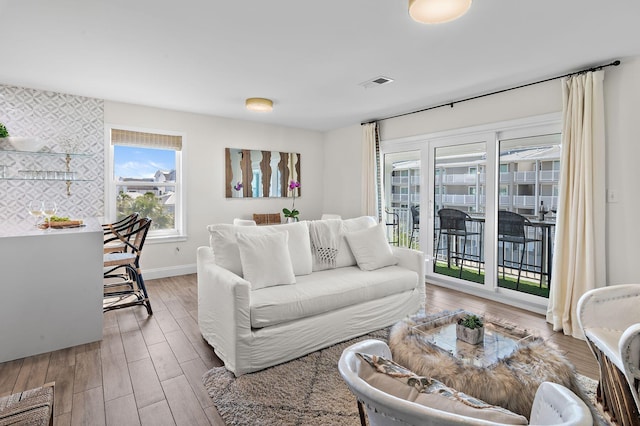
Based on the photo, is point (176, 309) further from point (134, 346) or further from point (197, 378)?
point (197, 378)

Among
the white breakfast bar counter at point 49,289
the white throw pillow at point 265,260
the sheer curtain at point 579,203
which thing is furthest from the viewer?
the sheer curtain at point 579,203

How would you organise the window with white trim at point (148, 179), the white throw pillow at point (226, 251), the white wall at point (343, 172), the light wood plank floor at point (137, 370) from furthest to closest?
the white wall at point (343, 172), the window with white trim at point (148, 179), the white throw pillow at point (226, 251), the light wood plank floor at point (137, 370)

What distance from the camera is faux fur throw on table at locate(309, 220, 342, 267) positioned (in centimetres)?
323

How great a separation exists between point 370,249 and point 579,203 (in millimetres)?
1930

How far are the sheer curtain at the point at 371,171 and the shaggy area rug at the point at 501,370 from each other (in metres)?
3.53

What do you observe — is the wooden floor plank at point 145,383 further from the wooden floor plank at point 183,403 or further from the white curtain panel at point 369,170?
the white curtain panel at point 369,170

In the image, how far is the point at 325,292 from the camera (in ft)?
8.40

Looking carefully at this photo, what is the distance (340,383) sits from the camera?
2.12 metres

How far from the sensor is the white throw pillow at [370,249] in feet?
10.6

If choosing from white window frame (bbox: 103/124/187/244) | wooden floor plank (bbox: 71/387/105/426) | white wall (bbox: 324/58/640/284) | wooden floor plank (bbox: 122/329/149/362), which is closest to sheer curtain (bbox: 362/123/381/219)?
white wall (bbox: 324/58/640/284)

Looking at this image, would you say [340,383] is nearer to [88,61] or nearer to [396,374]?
[396,374]

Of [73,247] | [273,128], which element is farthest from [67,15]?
[273,128]

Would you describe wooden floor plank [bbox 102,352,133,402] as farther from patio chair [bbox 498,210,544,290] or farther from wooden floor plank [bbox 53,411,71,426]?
patio chair [bbox 498,210,544,290]

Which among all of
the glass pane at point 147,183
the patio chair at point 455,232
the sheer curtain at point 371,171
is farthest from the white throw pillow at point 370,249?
the glass pane at point 147,183
